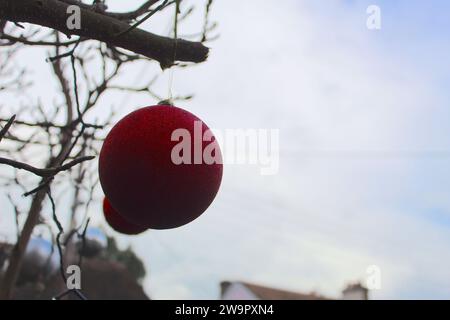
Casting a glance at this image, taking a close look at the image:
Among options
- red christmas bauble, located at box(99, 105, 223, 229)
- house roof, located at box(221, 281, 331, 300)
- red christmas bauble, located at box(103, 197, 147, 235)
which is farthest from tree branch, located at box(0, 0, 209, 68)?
house roof, located at box(221, 281, 331, 300)

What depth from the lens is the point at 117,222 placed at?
2150mm

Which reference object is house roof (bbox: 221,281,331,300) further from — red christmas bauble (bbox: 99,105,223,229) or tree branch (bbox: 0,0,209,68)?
red christmas bauble (bbox: 99,105,223,229)

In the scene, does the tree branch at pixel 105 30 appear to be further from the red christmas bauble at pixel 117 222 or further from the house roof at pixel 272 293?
the house roof at pixel 272 293

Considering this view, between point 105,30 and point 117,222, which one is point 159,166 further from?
point 117,222

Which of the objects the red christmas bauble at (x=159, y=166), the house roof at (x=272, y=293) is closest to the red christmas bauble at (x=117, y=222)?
the red christmas bauble at (x=159, y=166)

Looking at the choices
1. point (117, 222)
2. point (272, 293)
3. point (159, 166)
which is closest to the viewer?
point (159, 166)

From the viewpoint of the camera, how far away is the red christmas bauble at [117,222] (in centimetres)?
212

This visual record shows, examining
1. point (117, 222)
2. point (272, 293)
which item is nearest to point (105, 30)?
point (117, 222)

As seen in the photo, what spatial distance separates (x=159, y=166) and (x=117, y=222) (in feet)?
3.31

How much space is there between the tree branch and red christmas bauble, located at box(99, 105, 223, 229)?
1.29 ft
